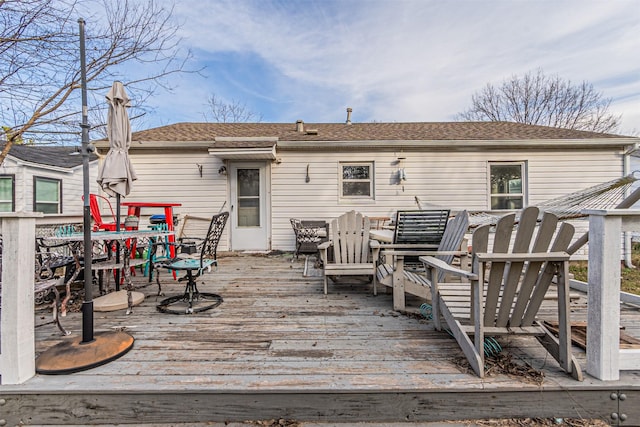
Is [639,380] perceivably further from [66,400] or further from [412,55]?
[412,55]

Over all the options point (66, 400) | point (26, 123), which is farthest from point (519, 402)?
point (26, 123)

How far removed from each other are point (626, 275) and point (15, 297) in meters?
9.02

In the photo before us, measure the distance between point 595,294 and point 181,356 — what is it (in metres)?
2.83

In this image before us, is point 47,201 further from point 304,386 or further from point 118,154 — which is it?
point 304,386

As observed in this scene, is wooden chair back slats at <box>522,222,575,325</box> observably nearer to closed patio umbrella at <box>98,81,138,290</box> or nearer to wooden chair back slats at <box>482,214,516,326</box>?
wooden chair back slats at <box>482,214,516,326</box>

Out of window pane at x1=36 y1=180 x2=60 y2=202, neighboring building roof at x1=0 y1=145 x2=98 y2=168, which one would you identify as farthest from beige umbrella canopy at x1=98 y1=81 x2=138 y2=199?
window pane at x1=36 y1=180 x2=60 y2=202

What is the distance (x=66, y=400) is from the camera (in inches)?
66.3

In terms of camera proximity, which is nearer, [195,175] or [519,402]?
[519,402]

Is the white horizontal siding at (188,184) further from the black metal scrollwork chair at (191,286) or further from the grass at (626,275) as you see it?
the grass at (626,275)

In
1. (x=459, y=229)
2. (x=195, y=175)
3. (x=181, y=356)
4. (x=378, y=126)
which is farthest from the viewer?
(x=378, y=126)

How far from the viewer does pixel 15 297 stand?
170 cm

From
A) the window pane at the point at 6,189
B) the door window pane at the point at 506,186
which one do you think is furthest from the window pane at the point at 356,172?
the window pane at the point at 6,189

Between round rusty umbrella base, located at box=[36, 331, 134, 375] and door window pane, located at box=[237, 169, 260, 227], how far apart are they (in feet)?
15.5

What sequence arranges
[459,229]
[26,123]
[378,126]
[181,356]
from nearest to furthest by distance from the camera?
[181,356] → [459,229] → [26,123] → [378,126]
